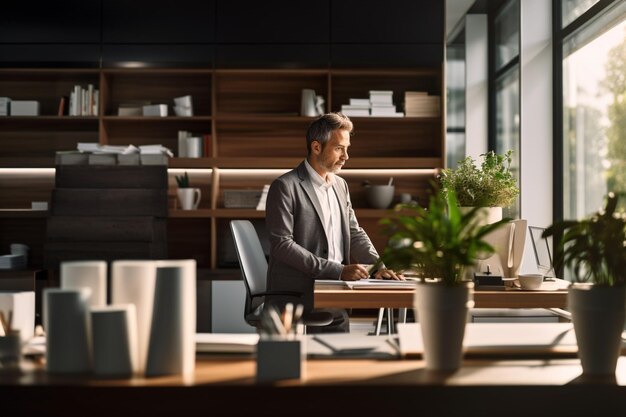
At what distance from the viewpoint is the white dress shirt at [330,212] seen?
374 cm

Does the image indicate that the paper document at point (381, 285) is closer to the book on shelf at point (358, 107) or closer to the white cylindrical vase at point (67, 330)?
the white cylindrical vase at point (67, 330)

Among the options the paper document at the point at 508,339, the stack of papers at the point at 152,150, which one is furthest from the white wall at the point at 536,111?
the paper document at the point at 508,339

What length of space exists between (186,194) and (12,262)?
4.46 feet

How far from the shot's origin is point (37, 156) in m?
6.46

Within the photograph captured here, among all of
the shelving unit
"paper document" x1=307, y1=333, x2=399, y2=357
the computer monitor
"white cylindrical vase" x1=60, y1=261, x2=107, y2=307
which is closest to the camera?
"white cylindrical vase" x1=60, y1=261, x2=107, y2=307

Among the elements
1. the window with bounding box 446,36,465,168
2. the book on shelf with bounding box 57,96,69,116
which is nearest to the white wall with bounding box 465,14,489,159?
the window with bounding box 446,36,465,168

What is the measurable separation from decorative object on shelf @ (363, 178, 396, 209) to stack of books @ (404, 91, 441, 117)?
57cm

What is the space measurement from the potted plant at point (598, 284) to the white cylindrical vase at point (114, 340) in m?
0.80

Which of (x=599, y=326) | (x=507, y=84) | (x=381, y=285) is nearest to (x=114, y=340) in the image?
(x=599, y=326)

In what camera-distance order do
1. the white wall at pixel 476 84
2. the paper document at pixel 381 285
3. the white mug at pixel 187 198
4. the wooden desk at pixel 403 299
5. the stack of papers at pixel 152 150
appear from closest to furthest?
the wooden desk at pixel 403 299 → the paper document at pixel 381 285 → the stack of papers at pixel 152 150 → the white mug at pixel 187 198 → the white wall at pixel 476 84

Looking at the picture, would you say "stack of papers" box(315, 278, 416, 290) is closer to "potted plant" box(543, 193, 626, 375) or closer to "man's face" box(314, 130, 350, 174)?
"man's face" box(314, 130, 350, 174)

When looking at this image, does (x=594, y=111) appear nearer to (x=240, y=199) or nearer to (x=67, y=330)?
(x=240, y=199)

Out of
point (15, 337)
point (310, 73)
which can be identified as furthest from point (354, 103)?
point (15, 337)

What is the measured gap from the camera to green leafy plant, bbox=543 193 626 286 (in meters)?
1.51
